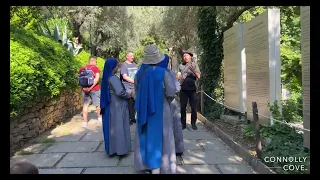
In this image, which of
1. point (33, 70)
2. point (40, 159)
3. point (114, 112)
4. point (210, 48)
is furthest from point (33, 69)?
point (210, 48)

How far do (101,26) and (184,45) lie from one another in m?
6.18

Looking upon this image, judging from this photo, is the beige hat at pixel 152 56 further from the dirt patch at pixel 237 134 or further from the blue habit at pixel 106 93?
the dirt patch at pixel 237 134

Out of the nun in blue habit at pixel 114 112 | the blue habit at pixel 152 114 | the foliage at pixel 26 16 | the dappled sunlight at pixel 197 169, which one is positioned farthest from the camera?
the foliage at pixel 26 16

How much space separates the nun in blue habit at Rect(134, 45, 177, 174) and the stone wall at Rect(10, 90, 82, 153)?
97.3 inches

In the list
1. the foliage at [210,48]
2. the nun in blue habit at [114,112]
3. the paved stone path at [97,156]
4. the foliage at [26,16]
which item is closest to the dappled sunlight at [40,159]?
the paved stone path at [97,156]

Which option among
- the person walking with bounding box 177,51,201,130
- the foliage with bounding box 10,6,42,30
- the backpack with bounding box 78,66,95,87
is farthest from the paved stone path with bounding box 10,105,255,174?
→ the foliage with bounding box 10,6,42,30

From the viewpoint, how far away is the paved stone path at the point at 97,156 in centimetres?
464

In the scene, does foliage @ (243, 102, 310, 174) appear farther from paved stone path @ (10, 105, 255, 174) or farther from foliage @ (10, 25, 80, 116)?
foliage @ (10, 25, 80, 116)

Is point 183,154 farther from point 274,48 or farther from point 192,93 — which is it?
point 274,48

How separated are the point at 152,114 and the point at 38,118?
3.63 m

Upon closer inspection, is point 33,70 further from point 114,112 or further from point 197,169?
point 197,169

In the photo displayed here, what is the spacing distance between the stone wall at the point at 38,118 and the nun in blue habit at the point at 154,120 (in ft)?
8.11

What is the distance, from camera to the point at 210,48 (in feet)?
31.1
